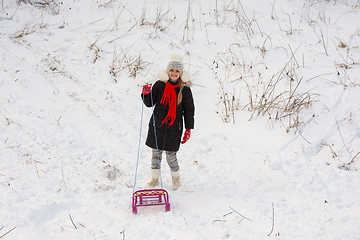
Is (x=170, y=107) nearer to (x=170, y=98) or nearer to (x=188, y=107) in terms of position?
(x=170, y=98)

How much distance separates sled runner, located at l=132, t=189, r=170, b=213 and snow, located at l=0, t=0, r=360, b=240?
10 cm

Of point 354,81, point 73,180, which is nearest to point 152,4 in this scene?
point 354,81

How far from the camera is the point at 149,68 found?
5840mm

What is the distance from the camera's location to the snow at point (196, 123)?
286 centimetres

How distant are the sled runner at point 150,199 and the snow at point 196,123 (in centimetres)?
10

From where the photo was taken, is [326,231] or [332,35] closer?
[326,231]

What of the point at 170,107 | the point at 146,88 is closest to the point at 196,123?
the point at 170,107

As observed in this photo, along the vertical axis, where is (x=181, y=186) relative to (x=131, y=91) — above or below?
below

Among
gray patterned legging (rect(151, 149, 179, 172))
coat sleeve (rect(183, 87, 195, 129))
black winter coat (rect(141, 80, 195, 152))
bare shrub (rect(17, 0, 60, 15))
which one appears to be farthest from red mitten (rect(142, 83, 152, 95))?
bare shrub (rect(17, 0, 60, 15))

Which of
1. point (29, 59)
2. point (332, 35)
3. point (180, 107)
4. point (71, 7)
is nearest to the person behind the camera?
point (180, 107)

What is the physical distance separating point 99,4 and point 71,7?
79 centimetres

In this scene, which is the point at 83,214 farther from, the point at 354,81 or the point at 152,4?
the point at 152,4

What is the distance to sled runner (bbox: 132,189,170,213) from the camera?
297 centimetres

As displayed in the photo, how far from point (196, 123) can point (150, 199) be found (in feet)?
5.97
